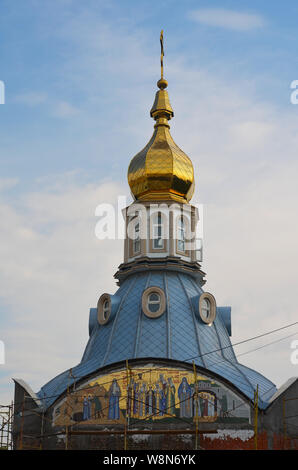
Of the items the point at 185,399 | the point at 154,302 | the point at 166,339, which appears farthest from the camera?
the point at 154,302

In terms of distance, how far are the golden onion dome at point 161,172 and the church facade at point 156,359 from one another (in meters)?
0.04

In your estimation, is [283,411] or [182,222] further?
[182,222]

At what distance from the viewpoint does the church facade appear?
2320 centimetres

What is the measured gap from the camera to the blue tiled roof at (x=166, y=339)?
2488 centimetres

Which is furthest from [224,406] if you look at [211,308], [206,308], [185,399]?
[206,308]

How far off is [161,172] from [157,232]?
89.3 inches

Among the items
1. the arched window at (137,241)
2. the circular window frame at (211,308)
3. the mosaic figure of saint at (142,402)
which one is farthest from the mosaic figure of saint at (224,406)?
the arched window at (137,241)

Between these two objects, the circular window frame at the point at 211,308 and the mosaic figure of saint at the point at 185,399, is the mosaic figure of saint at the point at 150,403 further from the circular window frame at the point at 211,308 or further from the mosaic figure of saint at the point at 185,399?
the circular window frame at the point at 211,308

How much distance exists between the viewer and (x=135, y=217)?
1197 inches

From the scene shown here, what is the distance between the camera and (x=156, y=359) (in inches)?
934

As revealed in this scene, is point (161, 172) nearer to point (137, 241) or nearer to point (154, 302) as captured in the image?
point (137, 241)

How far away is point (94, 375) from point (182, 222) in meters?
8.17
